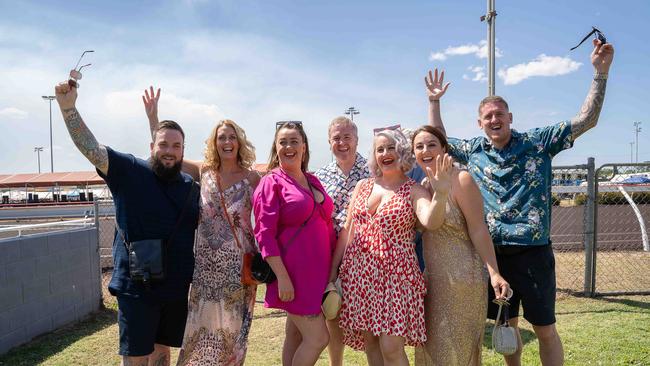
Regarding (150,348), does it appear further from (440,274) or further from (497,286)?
(497,286)

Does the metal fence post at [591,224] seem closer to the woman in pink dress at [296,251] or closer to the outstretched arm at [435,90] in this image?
the outstretched arm at [435,90]

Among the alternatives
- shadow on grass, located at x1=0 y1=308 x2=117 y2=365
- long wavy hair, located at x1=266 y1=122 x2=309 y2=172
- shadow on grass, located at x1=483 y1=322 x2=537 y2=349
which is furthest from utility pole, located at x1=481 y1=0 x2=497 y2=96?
shadow on grass, located at x1=0 y1=308 x2=117 y2=365

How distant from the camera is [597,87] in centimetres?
319

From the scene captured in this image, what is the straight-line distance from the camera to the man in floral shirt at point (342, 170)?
11.8 feet

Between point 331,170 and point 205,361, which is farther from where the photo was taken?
point 331,170

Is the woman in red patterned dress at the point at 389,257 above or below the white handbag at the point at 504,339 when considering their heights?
above

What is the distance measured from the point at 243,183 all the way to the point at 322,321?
112cm

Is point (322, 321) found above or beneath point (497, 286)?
beneath

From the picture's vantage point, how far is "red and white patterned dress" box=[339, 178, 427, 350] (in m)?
2.79

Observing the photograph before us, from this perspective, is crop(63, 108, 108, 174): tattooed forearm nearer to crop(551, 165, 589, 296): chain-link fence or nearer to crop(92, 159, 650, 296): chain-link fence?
crop(92, 159, 650, 296): chain-link fence

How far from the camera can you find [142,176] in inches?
120

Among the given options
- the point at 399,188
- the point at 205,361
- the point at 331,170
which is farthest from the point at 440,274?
the point at 205,361

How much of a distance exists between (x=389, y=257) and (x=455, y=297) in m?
0.46

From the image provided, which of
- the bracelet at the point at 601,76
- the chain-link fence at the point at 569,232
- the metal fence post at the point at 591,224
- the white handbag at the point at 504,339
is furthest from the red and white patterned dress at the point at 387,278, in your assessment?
the metal fence post at the point at 591,224
